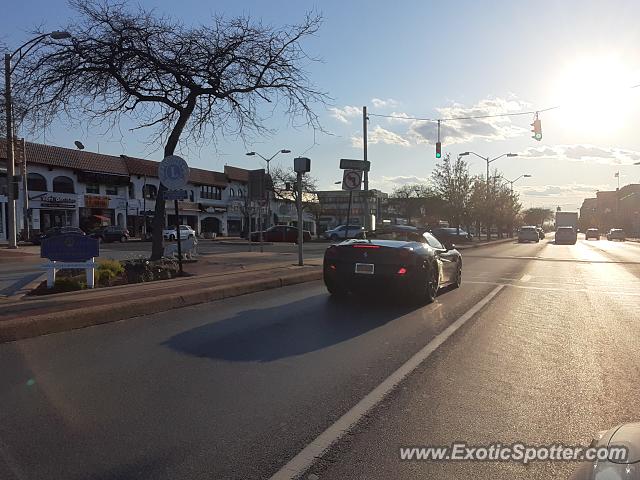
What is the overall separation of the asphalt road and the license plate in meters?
1.04

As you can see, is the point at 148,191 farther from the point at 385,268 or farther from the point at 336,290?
the point at 385,268

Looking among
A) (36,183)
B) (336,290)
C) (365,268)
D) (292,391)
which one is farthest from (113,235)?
(292,391)

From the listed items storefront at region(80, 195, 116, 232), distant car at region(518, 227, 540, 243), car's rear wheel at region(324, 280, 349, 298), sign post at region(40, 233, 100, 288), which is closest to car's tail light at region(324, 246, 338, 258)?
car's rear wheel at region(324, 280, 349, 298)

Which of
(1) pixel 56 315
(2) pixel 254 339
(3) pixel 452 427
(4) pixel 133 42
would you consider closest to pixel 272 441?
(3) pixel 452 427

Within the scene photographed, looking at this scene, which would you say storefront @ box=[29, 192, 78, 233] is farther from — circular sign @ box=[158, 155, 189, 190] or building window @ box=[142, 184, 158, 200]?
circular sign @ box=[158, 155, 189, 190]

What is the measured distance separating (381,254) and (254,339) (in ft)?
11.5

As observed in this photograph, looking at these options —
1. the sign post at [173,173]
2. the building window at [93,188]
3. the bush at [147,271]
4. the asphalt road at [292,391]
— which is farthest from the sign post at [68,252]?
the building window at [93,188]

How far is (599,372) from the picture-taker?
19.4 ft

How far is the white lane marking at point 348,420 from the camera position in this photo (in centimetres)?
354

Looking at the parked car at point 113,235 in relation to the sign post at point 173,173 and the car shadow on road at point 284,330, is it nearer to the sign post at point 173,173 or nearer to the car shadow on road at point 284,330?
the sign post at point 173,173

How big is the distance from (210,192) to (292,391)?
6214 centimetres

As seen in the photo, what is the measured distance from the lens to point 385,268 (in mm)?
9977

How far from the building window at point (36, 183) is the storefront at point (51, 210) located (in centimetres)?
60

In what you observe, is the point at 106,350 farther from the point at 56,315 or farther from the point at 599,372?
the point at 599,372
